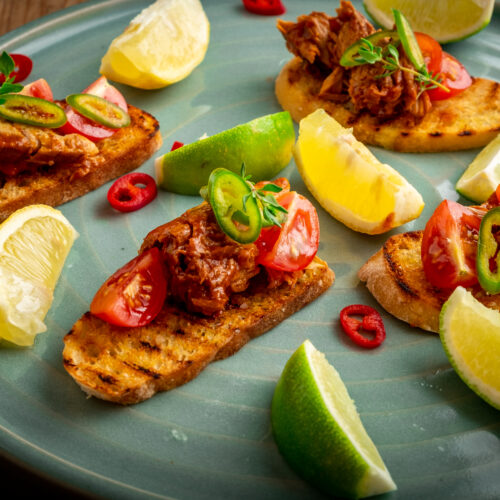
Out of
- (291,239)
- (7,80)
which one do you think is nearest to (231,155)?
(291,239)

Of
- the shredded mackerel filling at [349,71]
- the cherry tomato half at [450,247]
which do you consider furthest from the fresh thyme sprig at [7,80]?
the cherry tomato half at [450,247]

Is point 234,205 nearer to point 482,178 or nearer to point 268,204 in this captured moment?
point 268,204

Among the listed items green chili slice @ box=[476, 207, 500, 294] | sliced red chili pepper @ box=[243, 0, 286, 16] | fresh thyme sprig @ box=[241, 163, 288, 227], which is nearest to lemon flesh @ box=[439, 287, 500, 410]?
green chili slice @ box=[476, 207, 500, 294]

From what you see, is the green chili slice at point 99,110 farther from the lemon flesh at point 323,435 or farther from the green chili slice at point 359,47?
the lemon flesh at point 323,435

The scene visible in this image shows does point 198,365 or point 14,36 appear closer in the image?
point 198,365

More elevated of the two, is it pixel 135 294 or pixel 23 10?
pixel 23 10

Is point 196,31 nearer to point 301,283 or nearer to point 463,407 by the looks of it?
point 301,283

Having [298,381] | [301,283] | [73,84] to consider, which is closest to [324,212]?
[301,283]
